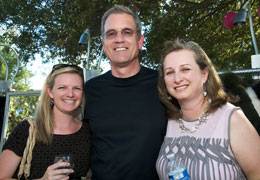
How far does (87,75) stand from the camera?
13.6ft

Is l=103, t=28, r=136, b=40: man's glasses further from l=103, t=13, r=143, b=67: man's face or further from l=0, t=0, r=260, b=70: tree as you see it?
l=0, t=0, r=260, b=70: tree

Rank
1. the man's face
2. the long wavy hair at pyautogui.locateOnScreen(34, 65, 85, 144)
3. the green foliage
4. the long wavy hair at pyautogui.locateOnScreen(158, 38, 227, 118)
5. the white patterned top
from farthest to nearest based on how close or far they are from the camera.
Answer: the green foliage < the man's face < the long wavy hair at pyautogui.locateOnScreen(34, 65, 85, 144) < the long wavy hair at pyautogui.locateOnScreen(158, 38, 227, 118) < the white patterned top

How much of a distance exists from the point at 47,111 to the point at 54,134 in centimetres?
21

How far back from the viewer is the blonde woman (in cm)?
321

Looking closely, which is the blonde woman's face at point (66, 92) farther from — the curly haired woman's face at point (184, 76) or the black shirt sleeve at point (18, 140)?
the curly haired woman's face at point (184, 76)

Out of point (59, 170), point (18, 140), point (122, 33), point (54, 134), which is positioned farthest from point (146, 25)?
point (59, 170)

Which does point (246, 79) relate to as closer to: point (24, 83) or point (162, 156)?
point (162, 156)

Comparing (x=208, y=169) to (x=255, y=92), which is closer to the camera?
(x=208, y=169)

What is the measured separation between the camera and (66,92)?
339 centimetres

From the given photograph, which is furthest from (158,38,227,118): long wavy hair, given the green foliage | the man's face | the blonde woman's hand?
the green foliage

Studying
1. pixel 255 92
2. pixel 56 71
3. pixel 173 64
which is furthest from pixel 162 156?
pixel 56 71

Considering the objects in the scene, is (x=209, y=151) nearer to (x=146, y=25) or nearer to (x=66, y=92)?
(x=66, y=92)

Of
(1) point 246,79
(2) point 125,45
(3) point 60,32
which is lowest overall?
(1) point 246,79

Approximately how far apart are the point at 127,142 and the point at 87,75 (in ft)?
3.95
